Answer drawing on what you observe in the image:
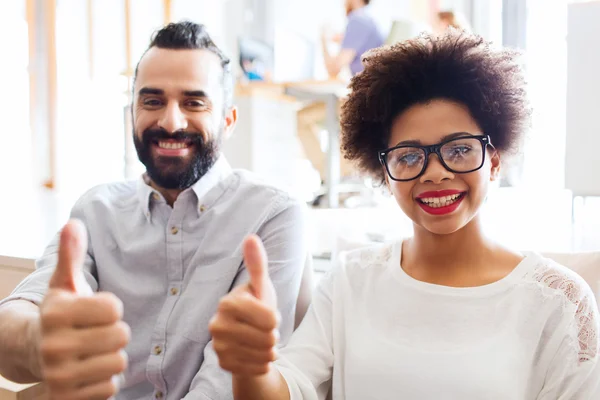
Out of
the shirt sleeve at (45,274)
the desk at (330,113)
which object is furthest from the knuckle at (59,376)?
the desk at (330,113)

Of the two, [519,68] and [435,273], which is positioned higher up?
[519,68]

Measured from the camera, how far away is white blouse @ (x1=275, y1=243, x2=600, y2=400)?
0.88m

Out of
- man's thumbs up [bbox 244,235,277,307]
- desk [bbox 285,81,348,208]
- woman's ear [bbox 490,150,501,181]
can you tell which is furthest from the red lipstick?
desk [bbox 285,81,348,208]

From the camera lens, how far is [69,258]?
596mm

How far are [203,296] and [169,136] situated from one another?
0.36 metres

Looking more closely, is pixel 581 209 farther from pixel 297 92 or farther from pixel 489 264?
pixel 297 92

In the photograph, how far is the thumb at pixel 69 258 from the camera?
60 cm

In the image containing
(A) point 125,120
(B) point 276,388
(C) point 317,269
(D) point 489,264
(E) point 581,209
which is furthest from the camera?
(A) point 125,120

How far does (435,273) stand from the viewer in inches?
39.4

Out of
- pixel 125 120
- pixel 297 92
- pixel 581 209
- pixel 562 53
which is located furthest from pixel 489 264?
pixel 125 120

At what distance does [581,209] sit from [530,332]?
104 cm

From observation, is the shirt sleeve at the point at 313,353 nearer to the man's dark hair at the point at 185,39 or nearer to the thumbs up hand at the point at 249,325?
the thumbs up hand at the point at 249,325

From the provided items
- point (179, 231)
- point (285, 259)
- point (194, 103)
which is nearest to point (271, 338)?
point (285, 259)

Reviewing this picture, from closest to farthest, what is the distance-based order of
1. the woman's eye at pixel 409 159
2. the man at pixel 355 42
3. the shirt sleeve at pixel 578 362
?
the shirt sleeve at pixel 578 362 < the woman's eye at pixel 409 159 < the man at pixel 355 42
